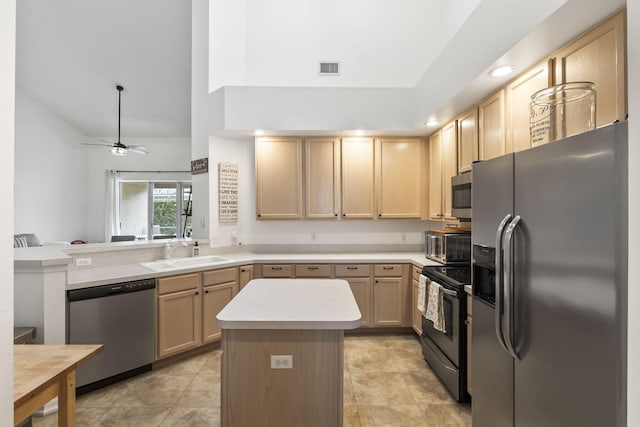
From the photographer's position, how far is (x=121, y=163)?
24.0ft

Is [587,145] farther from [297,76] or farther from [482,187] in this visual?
[297,76]

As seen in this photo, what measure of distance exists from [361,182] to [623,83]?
2699mm

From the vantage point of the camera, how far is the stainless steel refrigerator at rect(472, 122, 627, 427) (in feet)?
3.09

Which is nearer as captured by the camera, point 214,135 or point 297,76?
point 214,135

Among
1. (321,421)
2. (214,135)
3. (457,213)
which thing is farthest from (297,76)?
(321,421)

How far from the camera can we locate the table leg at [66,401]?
134cm

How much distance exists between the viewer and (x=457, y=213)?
2844 mm

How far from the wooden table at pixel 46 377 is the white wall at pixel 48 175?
5.68 m

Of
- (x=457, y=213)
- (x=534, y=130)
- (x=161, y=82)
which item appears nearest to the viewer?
(x=534, y=130)

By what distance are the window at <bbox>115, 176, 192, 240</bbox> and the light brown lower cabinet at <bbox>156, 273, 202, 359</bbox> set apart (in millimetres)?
4788

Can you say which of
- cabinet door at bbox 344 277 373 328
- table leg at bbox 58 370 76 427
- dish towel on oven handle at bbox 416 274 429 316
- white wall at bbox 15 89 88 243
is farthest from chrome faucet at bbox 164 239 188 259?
white wall at bbox 15 89 88 243

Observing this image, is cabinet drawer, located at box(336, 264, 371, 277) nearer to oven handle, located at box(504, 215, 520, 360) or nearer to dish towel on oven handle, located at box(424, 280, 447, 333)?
dish towel on oven handle, located at box(424, 280, 447, 333)

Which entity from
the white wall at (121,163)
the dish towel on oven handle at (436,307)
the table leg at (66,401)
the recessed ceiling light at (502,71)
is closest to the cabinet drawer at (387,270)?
the dish towel on oven handle at (436,307)

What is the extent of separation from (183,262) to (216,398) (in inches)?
59.6
